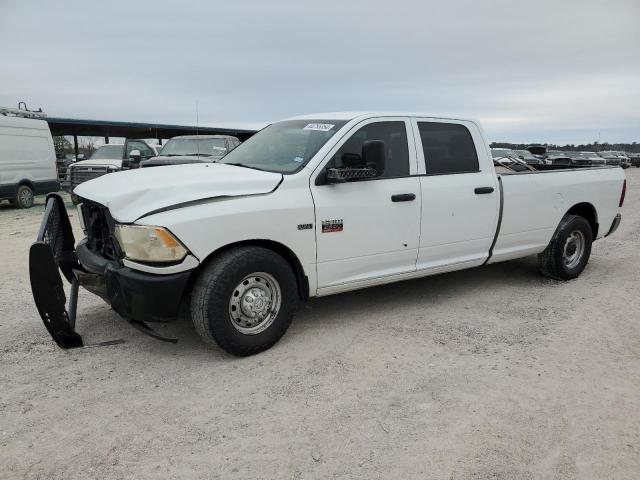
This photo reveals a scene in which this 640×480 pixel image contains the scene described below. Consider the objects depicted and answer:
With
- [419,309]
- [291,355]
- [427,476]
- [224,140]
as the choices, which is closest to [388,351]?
[291,355]

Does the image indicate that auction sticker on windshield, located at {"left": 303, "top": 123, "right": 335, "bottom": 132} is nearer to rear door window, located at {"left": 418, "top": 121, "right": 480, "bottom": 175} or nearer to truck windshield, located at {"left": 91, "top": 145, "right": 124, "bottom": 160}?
rear door window, located at {"left": 418, "top": 121, "right": 480, "bottom": 175}

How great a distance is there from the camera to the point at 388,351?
3.97m

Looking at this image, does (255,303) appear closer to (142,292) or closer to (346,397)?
(142,292)

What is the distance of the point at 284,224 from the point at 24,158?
1264cm

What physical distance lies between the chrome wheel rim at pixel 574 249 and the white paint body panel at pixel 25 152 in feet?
43.5

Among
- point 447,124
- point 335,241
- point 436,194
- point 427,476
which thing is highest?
point 447,124

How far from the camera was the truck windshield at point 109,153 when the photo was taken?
15753 millimetres

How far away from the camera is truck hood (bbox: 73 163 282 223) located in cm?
349

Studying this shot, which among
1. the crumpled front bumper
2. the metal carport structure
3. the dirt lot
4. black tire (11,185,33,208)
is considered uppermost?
the metal carport structure

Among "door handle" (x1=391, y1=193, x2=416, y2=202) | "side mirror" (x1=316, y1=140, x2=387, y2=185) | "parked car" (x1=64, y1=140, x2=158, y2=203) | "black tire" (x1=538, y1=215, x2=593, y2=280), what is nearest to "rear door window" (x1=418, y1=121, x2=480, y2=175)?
"door handle" (x1=391, y1=193, x2=416, y2=202)

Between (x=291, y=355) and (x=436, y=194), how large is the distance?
77.7 inches

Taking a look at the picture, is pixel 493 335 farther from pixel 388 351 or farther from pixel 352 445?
pixel 352 445

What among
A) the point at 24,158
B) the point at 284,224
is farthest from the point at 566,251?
the point at 24,158

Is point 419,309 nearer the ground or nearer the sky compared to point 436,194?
nearer the ground
